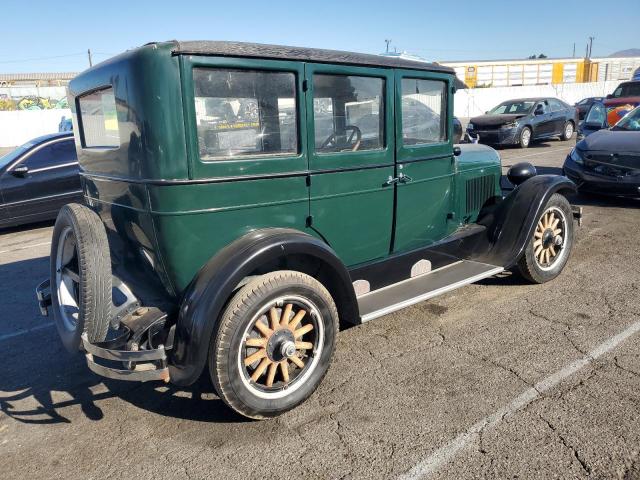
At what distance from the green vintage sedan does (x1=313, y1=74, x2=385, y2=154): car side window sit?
0.01 metres

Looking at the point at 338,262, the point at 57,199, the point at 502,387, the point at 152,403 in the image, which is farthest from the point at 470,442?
the point at 57,199

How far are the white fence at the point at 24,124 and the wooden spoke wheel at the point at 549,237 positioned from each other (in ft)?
74.2

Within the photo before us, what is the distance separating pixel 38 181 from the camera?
7.56 metres

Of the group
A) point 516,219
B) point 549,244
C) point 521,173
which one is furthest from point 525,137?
point 516,219

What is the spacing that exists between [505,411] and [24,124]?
25.4 meters

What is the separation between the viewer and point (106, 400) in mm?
3053

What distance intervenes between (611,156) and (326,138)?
223 inches

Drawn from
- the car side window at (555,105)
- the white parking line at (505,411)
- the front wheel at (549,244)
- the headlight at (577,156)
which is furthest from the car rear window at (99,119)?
the car side window at (555,105)

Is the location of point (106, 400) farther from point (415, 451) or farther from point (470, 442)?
point (470, 442)

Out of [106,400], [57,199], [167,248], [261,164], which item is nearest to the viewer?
[167,248]

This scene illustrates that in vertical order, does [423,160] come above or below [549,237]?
above

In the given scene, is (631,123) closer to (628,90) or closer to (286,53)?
(286,53)

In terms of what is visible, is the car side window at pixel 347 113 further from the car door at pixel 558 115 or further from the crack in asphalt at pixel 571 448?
the car door at pixel 558 115

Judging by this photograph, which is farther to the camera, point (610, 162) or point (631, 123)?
point (631, 123)
